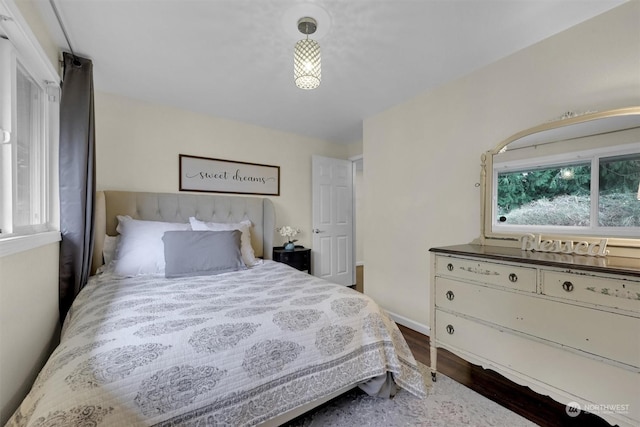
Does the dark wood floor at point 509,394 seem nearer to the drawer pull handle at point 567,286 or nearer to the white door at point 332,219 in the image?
the drawer pull handle at point 567,286

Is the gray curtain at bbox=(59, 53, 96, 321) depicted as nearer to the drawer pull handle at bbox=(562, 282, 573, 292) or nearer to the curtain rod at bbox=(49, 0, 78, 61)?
the curtain rod at bbox=(49, 0, 78, 61)

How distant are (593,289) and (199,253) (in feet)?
7.84

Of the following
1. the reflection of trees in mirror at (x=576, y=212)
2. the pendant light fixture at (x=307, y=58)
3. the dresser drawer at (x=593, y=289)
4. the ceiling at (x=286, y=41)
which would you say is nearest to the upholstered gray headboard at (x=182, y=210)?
the ceiling at (x=286, y=41)

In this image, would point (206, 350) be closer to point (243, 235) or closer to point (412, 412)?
point (412, 412)

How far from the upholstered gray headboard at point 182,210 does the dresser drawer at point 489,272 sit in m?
2.02

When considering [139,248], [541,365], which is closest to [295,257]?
[139,248]

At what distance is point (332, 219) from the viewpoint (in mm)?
4004

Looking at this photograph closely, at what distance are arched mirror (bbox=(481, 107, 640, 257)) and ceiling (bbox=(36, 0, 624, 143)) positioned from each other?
0.68m

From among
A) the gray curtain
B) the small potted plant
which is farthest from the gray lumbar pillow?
the small potted plant

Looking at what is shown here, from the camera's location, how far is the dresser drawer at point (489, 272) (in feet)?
4.61

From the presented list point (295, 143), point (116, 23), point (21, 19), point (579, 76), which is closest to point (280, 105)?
point (295, 143)

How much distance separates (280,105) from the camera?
2777 millimetres

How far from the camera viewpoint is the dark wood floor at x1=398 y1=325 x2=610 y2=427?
4.75 feet

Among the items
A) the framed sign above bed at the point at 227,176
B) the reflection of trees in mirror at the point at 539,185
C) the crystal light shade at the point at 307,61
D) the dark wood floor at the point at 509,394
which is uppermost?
the crystal light shade at the point at 307,61
